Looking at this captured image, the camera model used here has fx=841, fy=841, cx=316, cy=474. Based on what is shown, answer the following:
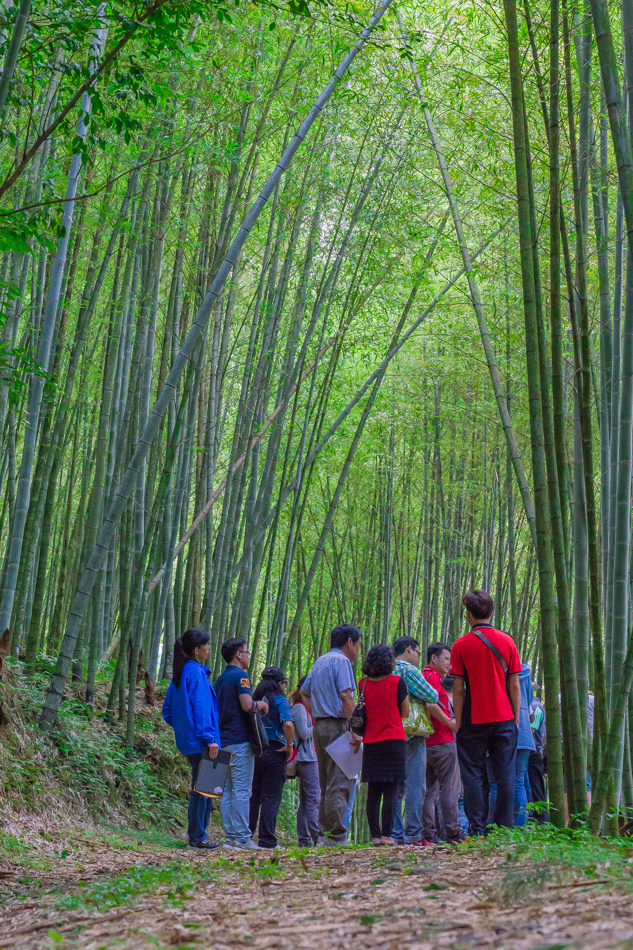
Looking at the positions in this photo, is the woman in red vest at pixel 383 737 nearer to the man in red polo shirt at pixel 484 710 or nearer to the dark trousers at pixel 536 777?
the man in red polo shirt at pixel 484 710

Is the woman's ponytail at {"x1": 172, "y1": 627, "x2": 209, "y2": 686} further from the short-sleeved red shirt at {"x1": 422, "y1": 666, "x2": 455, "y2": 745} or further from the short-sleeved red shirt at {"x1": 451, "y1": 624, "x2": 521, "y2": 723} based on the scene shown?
the short-sleeved red shirt at {"x1": 451, "y1": 624, "x2": 521, "y2": 723}

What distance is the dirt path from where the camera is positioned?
175 centimetres

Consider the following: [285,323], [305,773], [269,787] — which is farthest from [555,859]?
[285,323]

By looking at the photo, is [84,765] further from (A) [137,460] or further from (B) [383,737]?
(B) [383,737]

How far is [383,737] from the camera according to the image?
12.7 feet

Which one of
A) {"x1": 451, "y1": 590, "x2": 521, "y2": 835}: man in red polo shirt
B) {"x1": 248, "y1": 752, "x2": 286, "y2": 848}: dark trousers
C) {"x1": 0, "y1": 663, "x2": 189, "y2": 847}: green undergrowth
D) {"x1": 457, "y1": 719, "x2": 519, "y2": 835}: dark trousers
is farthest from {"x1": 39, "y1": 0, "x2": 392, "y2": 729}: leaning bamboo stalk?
{"x1": 457, "y1": 719, "x2": 519, "y2": 835}: dark trousers

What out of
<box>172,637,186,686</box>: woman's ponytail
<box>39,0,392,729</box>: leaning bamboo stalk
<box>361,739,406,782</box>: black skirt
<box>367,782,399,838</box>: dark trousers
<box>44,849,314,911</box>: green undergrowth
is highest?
<box>39,0,392,729</box>: leaning bamboo stalk

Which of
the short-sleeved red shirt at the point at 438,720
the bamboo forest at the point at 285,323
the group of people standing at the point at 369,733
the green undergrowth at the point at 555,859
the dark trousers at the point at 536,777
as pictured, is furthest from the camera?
the dark trousers at the point at 536,777

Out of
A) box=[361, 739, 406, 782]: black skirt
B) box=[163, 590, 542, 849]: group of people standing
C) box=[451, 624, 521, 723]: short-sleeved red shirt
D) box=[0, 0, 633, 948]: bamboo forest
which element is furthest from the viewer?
box=[361, 739, 406, 782]: black skirt

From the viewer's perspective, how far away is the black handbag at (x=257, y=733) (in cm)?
421

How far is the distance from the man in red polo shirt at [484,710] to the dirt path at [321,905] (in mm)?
378

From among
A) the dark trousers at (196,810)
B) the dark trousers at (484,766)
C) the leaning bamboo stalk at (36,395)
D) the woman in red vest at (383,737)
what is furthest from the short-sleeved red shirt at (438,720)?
the leaning bamboo stalk at (36,395)

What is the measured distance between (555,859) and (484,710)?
3.94 feet

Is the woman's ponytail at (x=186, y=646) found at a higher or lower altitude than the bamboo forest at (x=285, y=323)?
lower
